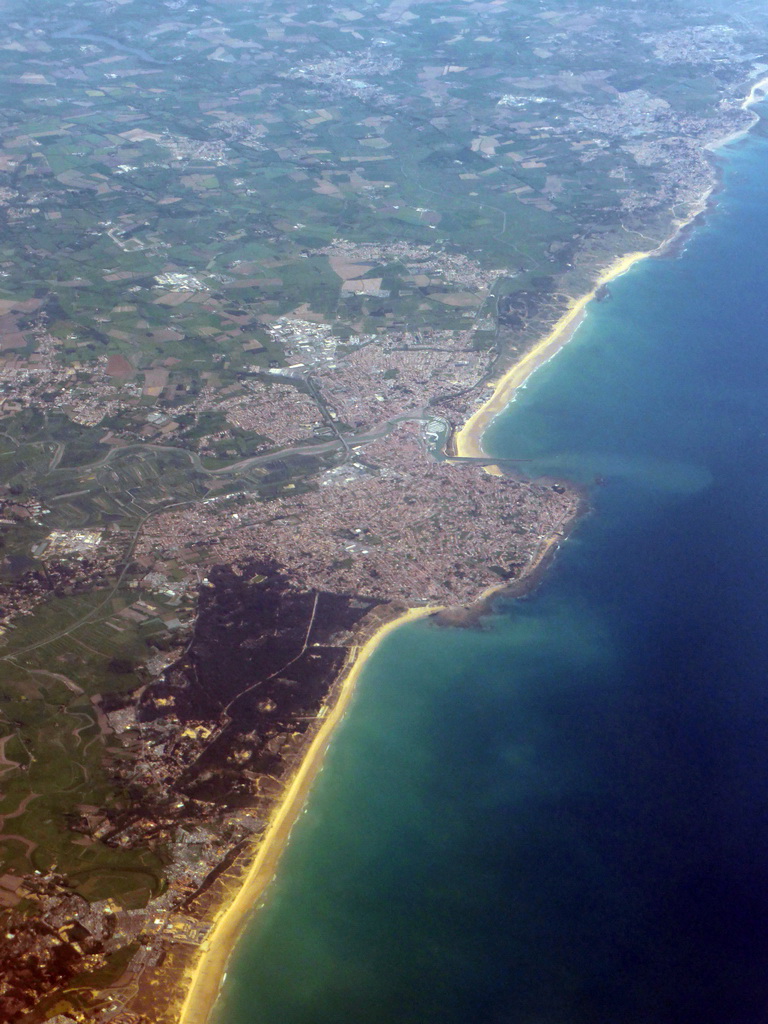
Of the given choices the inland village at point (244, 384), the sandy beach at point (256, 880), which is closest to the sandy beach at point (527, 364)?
the inland village at point (244, 384)

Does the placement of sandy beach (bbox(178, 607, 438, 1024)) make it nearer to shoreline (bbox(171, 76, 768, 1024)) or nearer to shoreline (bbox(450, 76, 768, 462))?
shoreline (bbox(171, 76, 768, 1024))

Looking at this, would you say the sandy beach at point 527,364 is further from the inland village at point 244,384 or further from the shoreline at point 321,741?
the inland village at point 244,384

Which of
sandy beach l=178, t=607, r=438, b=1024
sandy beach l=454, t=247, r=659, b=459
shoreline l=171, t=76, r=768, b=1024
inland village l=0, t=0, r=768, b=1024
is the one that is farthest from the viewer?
sandy beach l=454, t=247, r=659, b=459

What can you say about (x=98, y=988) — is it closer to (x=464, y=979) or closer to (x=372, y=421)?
(x=464, y=979)

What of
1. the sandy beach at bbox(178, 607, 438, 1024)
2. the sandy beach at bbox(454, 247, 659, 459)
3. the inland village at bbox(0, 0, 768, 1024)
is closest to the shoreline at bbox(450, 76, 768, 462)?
the sandy beach at bbox(454, 247, 659, 459)

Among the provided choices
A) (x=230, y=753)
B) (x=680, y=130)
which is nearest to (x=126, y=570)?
(x=230, y=753)

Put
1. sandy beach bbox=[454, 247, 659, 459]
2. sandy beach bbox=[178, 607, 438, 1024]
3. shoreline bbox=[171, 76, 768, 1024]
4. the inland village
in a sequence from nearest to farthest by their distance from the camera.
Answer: sandy beach bbox=[178, 607, 438, 1024], shoreline bbox=[171, 76, 768, 1024], the inland village, sandy beach bbox=[454, 247, 659, 459]
